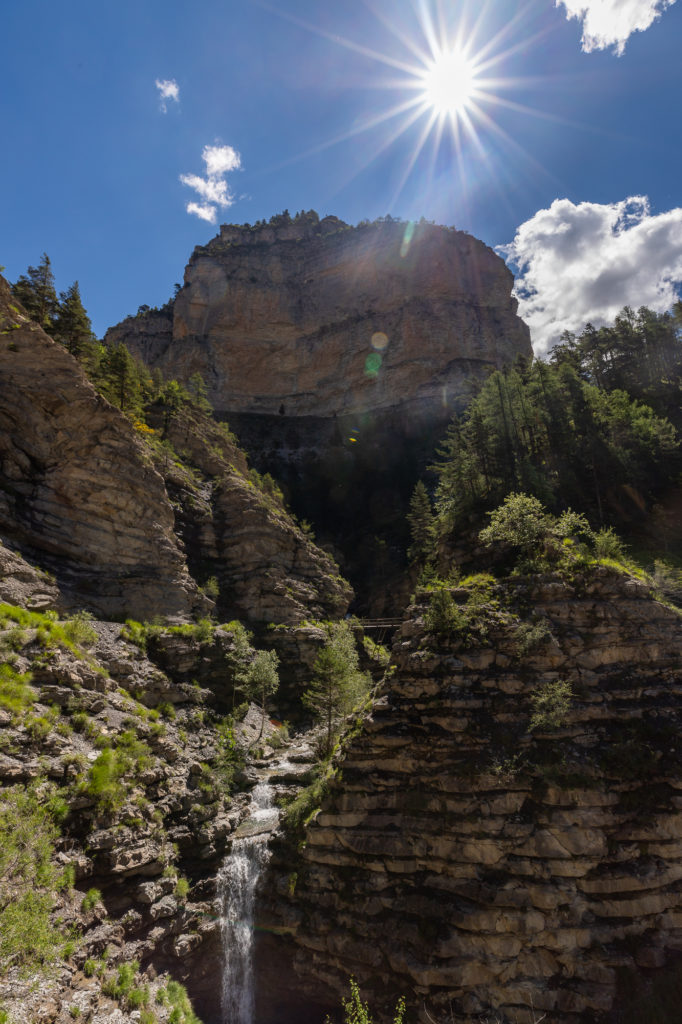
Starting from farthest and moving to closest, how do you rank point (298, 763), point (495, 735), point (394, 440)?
point (394, 440), point (298, 763), point (495, 735)

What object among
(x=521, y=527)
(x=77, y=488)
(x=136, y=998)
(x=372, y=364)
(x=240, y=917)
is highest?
(x=372, y=364)

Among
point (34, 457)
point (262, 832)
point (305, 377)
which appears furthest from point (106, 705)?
point (305, 377)

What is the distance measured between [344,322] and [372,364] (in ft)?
38.1

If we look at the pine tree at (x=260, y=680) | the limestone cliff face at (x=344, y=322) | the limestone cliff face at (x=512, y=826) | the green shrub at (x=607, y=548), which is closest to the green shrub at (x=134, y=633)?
the pine tree at (x=260, y=680)

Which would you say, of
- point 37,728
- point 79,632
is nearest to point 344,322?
point 79,632

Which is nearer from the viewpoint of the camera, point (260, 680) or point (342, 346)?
point (260, 680)

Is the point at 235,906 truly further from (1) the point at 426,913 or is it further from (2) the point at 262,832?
(1) the point at 426,913

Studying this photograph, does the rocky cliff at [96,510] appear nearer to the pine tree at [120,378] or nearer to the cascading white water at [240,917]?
the pine tree at [120,378]

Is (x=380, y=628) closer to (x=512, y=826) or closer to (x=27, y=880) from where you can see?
(x=512, y=826)

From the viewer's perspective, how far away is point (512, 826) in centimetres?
1578

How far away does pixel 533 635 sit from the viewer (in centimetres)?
1850

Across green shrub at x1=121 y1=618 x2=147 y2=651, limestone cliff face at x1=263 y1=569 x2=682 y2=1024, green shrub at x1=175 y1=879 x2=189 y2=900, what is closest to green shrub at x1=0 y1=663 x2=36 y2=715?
green shrub at x1=121 y1=618 x2=147 y2=651

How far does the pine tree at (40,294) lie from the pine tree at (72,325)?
76cm

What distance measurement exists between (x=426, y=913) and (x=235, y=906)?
8.41 meters
